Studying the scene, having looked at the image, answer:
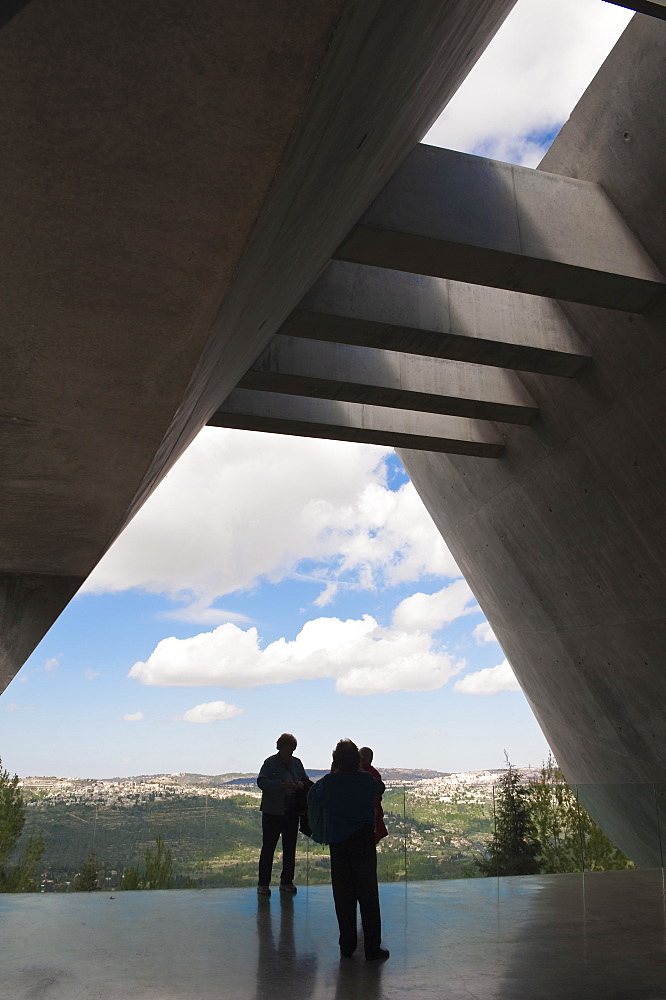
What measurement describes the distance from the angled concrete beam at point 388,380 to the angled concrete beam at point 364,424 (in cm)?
82

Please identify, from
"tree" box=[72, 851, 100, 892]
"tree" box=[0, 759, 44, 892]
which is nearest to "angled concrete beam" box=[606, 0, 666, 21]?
"tree" box=[72, 851, 100, 892]

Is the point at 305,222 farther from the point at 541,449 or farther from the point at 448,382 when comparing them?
the point at 541,449

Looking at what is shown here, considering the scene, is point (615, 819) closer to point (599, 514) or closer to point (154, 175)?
point (599, 514)

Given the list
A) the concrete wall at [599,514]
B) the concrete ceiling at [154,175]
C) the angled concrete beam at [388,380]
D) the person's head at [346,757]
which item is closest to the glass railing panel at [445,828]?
the concrete wall at [599,514]

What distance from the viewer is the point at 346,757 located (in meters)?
5.44

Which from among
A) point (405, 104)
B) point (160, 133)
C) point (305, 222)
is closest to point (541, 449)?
point (405, 104)

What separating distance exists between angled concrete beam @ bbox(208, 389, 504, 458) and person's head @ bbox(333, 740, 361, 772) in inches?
211

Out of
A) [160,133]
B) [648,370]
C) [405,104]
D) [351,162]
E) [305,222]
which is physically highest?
[648,370]

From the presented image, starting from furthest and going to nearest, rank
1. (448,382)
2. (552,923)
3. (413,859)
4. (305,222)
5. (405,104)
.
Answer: (448,382)
(413,859)
(552,923)
(405,104)
(305,222)

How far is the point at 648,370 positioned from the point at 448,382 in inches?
97.5

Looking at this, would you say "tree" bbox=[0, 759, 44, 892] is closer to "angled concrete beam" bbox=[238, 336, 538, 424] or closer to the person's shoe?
the person's shoe

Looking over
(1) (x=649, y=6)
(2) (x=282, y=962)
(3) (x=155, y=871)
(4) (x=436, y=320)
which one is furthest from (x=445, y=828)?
(1) (x=649, y=6)

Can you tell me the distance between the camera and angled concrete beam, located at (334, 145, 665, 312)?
21.5ft

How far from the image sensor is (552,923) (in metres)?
6.43
